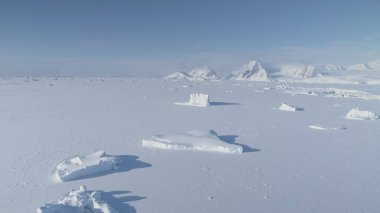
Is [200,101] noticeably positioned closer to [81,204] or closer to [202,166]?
[202,166]

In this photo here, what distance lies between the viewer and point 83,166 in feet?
28.9

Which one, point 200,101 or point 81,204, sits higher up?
point 200,101

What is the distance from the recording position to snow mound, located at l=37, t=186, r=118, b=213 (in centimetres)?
624

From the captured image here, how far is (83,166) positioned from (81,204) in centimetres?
236

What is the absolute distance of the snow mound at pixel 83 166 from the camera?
8.55 meters

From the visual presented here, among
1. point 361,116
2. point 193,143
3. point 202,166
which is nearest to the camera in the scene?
point 202,166

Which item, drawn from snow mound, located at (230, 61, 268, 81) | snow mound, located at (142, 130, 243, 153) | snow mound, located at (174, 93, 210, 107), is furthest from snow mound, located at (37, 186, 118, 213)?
snow mound, located at (230, 61, 268, 81)

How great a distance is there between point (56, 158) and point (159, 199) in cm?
438

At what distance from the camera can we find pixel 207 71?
16050 centimetres

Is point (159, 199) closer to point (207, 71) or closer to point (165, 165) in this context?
point (165, 165)

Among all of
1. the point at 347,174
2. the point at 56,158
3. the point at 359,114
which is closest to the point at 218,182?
the point at 347,174

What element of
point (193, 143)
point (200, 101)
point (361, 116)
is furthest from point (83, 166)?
point (200, 101)

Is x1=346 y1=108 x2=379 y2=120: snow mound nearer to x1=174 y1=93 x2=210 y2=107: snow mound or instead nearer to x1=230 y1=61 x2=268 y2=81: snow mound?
x1=174 y1=93 x2=210 y2=107: snow mound

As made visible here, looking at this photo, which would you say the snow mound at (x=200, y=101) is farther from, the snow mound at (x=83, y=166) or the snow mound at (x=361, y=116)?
the snow mound at (x=83, y=166)
